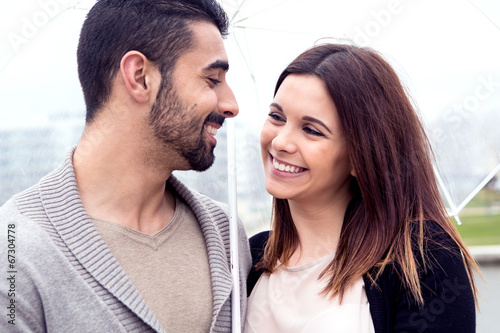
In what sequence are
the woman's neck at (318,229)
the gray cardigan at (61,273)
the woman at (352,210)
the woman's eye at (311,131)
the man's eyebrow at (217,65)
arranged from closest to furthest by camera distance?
the gray cardigan at (61,273) → the woman at (352,210) → the man's eyebrow at (217,65) → the woman's eye at (311,131) → the woman's neck at (318,229)

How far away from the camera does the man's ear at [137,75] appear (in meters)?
2.15

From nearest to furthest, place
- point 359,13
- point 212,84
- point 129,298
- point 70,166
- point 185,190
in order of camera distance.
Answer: point 129,298 → point 70,166 → point 212,84 → point 185,190 → point 359,13

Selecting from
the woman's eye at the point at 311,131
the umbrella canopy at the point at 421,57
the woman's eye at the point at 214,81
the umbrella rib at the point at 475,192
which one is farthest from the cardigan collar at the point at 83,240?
the umbrella rib at the point at 475,192

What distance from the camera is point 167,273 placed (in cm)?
206

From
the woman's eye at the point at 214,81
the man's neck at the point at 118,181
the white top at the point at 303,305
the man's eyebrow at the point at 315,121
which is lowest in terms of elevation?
the white top at the point at 303,305

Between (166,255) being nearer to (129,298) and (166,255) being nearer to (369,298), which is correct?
(129,298)

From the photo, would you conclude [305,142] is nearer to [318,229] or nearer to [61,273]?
[318,229]

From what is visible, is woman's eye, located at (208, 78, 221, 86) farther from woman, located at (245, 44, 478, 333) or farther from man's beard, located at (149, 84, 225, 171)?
woman, located at (245, 44, 478, 333)

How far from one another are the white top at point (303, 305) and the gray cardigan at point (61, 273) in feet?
1.04

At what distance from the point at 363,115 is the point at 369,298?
29.9 inches

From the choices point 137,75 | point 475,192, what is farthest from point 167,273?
point 475,192

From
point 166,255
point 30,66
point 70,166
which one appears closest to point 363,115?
point 166,255

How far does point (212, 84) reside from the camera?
227 centimetres

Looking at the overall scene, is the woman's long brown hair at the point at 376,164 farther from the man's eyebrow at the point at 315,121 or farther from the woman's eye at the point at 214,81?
the woman's eye at the point at 214,81
